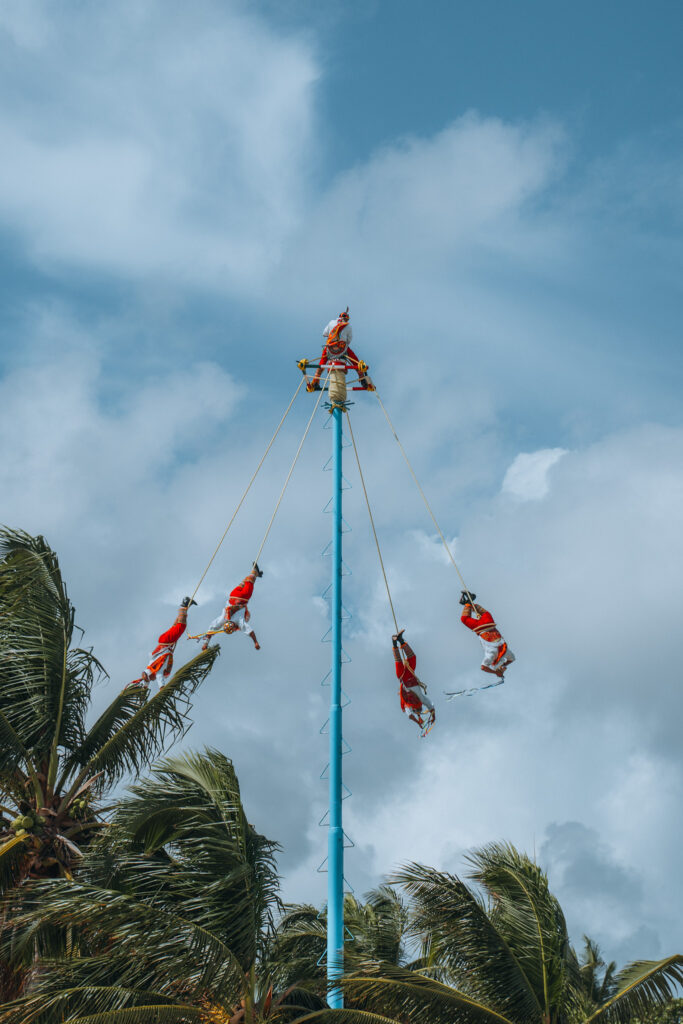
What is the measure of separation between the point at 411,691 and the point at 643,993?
208 inches

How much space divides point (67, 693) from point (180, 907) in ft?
16.8

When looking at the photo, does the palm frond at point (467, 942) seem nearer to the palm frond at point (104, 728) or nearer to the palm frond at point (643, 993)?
the palm frond at point (643, 993)

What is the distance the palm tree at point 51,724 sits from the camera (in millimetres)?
14773

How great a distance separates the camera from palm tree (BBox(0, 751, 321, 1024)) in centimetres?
1130

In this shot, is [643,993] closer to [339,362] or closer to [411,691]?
[411,691]

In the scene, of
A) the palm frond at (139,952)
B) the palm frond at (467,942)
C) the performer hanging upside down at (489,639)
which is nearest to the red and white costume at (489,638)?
the performer hanging upside down at (489,639)

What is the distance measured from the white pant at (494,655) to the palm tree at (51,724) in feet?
14.9

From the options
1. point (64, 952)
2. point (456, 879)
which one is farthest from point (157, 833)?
point (456, 879)

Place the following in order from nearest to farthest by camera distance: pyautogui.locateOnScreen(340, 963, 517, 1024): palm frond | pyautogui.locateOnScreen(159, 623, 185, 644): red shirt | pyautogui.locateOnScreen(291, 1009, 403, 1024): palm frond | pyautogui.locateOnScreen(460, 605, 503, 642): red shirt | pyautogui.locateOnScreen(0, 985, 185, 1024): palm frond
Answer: pyautogui.locateOnScreen(0, 985, 185, 1024): palm frond
pyautogui.locateOnScreen(291, 1009, 403, 1024): palm frond
pyautogui.locateOnScreen(340, 963, 517, 1024): palm frond
pyautogui.locateOnScreen(460, 605, 503, 642): red shirt
pyautogui.locateOnScreen(159, 623, 185, 644): red shirt

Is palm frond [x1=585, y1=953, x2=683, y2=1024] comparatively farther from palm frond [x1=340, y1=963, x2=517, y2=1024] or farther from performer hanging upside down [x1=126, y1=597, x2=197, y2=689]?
performer hanging upside down [x1=126, y1=597, x2=197, y2=689]

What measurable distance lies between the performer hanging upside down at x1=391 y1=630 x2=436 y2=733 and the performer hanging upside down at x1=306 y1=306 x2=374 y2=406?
432 centimetres

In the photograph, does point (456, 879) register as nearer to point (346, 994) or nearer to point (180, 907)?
point (346, 994)

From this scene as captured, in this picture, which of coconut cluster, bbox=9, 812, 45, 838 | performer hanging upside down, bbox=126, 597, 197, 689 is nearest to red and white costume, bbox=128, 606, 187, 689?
performer hanging upside down, bbox=126, 597, 197, 689

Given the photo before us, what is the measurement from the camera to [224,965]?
11.8m
